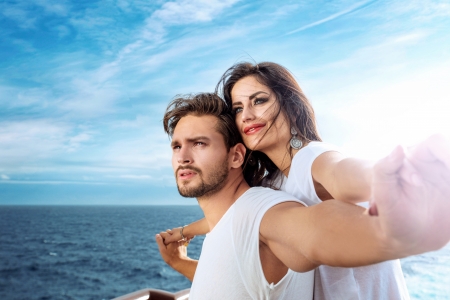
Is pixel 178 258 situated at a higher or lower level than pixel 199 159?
lower

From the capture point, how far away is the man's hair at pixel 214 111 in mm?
2355

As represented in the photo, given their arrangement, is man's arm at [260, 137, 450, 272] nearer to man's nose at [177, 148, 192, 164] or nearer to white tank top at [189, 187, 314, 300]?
white tank top at [189, 187, 314, 300]

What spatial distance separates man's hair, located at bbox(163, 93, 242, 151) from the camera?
2355mm

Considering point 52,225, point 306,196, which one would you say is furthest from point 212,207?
point 52,225

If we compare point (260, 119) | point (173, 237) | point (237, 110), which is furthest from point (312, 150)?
point (173, 237)

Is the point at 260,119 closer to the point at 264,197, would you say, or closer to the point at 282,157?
the point at 282,157

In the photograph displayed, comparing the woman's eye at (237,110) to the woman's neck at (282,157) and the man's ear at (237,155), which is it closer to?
the man's ear at (237,155)

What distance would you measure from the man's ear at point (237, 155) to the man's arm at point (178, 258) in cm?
94

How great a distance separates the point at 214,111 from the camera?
93.5 inches

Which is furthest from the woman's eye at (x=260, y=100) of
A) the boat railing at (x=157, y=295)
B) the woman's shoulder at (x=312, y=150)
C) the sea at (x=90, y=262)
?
the sea at (x=90, y=262)

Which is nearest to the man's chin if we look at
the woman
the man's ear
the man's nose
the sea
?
the man's nose

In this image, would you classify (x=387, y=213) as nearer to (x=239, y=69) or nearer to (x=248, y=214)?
(x=248, y=214)

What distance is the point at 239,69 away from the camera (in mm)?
2467

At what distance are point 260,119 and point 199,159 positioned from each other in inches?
15.5
